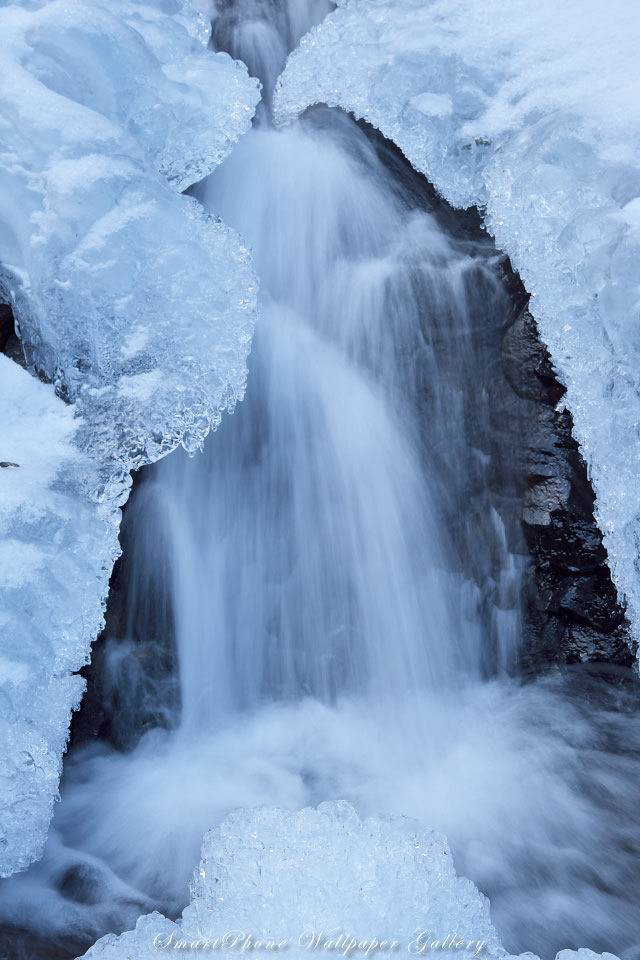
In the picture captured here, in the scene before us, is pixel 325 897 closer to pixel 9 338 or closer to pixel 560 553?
pixel 560 553

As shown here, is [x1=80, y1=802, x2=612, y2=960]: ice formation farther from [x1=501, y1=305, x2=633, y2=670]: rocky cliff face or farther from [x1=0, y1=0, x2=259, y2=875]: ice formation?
[x1=501, y1=305, x2=633, y2=670]: rocky cliff face

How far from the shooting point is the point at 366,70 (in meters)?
4.01

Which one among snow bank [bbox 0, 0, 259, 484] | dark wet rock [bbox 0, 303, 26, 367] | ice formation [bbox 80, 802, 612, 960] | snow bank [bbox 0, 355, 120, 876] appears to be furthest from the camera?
dark wet rock [bbox 0, 303, 26, 367]

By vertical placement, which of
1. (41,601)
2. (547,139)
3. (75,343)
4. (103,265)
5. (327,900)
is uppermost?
(547,139)

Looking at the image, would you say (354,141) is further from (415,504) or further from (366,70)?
(415,504)

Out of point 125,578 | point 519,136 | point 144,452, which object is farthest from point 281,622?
point 519,136

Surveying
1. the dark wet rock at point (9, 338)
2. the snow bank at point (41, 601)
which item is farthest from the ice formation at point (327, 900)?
the dark wet rock at point (9, 338)

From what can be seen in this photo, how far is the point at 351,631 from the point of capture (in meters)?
3.26

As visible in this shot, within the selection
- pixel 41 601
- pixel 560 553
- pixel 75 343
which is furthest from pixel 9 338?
pixel 560 553

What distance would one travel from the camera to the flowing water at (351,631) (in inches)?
103

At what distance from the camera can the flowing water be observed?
103 inches

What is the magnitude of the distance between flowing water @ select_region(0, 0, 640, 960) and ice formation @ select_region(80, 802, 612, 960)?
1.18 ft

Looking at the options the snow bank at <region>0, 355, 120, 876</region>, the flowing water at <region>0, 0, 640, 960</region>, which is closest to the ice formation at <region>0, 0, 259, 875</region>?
the snow bank at <region>0, 355, 120, 876</region>

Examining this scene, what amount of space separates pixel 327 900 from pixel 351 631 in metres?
1.30
